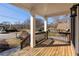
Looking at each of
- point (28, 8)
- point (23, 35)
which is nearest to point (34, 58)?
point (23, 35)

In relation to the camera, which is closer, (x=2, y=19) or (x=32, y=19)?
(x=2, y=19)

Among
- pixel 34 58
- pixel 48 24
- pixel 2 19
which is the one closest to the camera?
pixel 34 58

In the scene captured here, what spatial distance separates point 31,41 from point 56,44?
1.13 meters

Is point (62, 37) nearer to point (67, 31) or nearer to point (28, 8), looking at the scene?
point (67, 31)

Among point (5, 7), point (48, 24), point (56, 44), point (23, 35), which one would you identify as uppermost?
point (5, 7)

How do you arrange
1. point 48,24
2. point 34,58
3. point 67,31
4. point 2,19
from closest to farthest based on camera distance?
point 34,58, point 2,19, point 48,24, point 67,31

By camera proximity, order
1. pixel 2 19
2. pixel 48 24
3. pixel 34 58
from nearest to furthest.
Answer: pixel 34 58 → pixel 2 19 → pixel 48 24

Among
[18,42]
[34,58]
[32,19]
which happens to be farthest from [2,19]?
[34,58]

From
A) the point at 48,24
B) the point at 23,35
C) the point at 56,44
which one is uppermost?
the point at 48,24

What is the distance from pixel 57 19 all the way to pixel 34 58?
301 cm

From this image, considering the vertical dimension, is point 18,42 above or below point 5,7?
below

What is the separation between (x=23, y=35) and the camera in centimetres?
688

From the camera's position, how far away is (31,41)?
7.51m

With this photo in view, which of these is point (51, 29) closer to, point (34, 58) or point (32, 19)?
point (32, 19)
